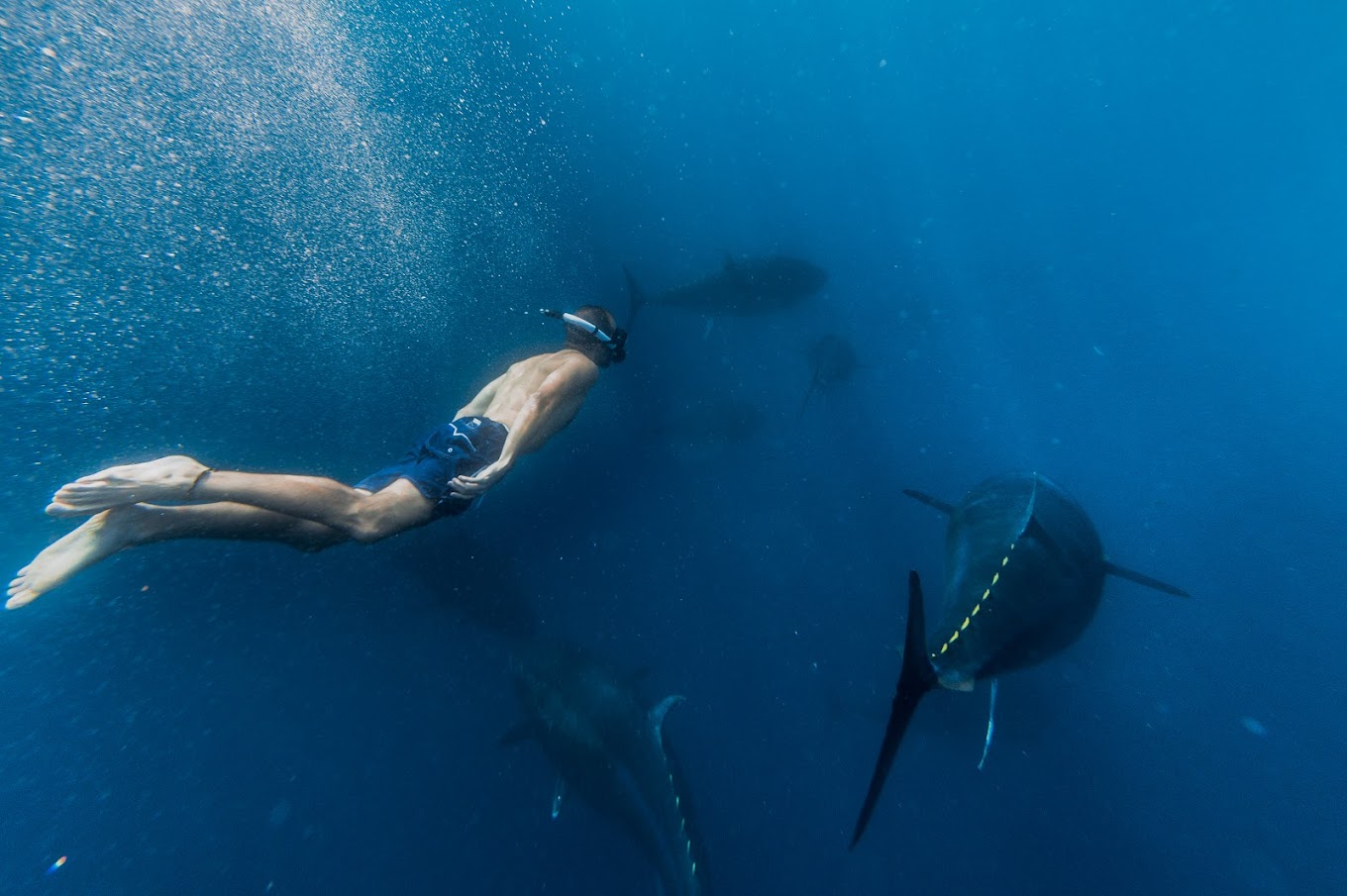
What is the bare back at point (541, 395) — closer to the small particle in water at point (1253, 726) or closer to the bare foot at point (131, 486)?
the bare foot at point (131, 486)

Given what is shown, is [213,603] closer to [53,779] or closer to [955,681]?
[53,779]

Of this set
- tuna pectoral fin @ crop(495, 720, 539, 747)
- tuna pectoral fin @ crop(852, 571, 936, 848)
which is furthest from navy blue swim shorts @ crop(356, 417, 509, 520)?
tuna pectoral fin @ crop(495, 720, 539, 747)

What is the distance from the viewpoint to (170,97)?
33.9 feet

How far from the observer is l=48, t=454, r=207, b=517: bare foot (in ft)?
9.58

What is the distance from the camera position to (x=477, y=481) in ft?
12.8

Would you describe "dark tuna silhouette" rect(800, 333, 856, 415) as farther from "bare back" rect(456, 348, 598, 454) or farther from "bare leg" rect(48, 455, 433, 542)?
"bare leg" rect(48, 455, 433, 542)

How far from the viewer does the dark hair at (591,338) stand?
18.2ft

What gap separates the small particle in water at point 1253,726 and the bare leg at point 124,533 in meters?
17.5

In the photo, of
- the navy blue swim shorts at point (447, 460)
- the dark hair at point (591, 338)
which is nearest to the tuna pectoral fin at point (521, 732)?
the navy blue swim shorts at point (447, 460)

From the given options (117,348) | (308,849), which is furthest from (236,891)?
(117,348)

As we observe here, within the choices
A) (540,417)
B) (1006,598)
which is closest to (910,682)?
(1006,598)

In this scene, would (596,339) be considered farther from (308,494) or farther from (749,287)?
(749,287)

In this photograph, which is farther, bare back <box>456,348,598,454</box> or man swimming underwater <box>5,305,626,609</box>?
bare back <box>456,348,598,454</box>

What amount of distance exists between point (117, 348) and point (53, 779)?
286 inches
